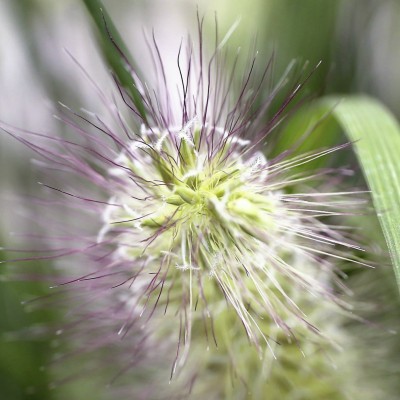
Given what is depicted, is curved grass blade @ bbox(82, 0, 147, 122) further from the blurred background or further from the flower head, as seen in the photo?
the blurred background

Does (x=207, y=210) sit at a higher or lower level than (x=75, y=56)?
lower

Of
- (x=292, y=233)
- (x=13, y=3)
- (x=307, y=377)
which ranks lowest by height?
(x=307, y=377)

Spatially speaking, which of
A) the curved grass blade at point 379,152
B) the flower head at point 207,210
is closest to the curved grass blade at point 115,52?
the flower head at point 207,210

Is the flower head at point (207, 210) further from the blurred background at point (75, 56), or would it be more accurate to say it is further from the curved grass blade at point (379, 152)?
the blurred background at point (75, 56)

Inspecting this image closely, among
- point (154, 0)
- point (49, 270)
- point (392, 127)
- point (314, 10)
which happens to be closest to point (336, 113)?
point (392, 127)

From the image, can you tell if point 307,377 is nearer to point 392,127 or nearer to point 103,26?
point 392,127

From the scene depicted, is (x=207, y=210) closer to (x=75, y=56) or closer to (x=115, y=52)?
(x=115, y=52)

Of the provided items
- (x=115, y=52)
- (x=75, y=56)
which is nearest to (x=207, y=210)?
(x=115, y=52)

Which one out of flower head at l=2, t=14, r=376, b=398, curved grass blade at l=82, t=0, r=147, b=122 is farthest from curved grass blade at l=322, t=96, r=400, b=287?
curved grass blade at l=82, t=0, r=147, b=122
